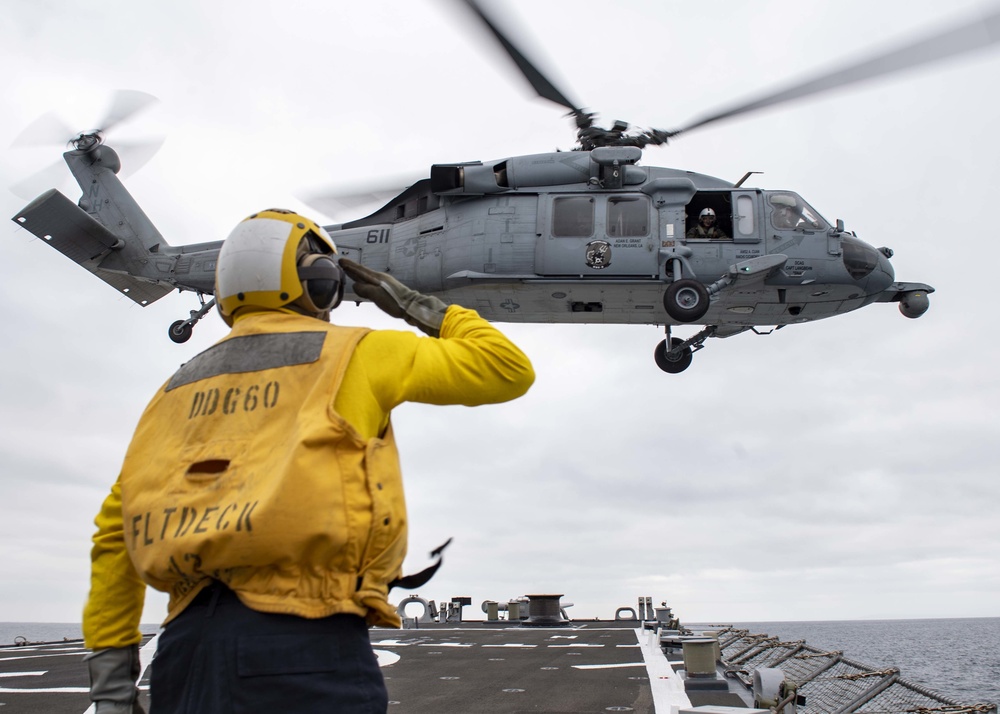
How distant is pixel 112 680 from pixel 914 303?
13.9 metres

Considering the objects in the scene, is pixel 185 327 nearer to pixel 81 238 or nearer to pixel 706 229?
pixel 81 238

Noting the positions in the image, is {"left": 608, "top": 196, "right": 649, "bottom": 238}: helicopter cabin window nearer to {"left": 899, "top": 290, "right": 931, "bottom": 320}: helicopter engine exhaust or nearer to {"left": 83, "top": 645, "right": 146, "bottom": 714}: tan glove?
{"left": 899, "top": 290, "right": 931, "bottom": 320}: helicopter engine exhaust

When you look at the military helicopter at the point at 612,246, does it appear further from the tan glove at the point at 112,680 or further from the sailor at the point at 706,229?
the tan glove at the point at 112,680

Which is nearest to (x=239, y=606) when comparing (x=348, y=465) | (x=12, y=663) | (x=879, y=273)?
(x=348, y=465)

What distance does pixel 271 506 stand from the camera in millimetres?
2348

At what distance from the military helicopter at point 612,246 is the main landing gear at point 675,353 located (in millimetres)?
19

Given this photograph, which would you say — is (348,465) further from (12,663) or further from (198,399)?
(12,663)

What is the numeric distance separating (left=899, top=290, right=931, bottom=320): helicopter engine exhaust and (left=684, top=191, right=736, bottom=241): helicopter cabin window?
294 cm

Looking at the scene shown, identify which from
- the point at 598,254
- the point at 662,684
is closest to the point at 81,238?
the point at 598,254

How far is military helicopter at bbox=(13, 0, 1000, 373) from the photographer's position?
13055 millimetres

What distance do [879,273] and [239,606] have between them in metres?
13.2

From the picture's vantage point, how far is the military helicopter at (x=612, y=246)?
13055 millimetres

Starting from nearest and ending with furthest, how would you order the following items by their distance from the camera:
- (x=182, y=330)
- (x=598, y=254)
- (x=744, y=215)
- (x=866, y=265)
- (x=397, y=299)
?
(x=397, y=299), (x=598, y=254), (x=866, y=265), (x=744, y=215), (x=182, y=330)

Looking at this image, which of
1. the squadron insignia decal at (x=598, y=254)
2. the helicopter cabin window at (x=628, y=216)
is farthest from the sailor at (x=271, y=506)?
the helicopter cabin window at (x=628, y=216)
